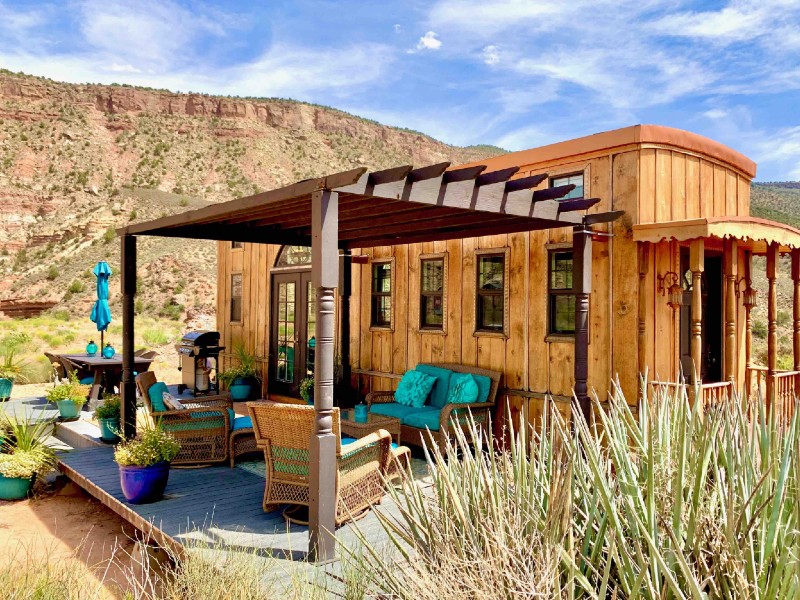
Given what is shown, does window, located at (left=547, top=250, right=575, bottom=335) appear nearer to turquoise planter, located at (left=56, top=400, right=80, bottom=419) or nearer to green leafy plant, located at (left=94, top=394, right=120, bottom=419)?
green leafy plant, located at (left=94, top=394, right=120, bottom=419)

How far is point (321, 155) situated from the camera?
51.7 m

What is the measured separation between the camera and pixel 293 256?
10438 mm

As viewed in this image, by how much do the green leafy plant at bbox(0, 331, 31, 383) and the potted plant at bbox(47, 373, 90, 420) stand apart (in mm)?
2138

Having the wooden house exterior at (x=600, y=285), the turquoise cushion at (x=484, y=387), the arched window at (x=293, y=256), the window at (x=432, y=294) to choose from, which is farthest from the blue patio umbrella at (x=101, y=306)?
the turquoise cushion at (x=484, y=387)

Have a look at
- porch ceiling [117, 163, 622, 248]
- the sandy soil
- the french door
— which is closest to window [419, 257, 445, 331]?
porch ceiling [117, 163, 622, 248]

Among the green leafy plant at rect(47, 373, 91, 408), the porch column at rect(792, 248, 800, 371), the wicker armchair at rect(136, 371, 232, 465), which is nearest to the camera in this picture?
the wicker armchair at rect(136, 371, 232, 465)

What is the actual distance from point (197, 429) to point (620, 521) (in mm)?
5126

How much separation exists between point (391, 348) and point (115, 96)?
164ft

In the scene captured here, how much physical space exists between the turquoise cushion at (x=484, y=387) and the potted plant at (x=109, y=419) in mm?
4232

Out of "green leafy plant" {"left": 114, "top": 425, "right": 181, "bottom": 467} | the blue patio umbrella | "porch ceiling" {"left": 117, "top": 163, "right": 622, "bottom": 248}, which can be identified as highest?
"porch ceiling" {"left": 117, "top": 163, "right": 622, "bottom": 248}

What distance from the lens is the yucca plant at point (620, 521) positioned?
152cm

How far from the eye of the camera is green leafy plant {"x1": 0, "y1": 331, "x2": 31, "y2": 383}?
1064cm

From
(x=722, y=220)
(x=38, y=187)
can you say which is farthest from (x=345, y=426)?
(x=38, y=187)

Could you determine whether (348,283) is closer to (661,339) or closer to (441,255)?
(441,255)
